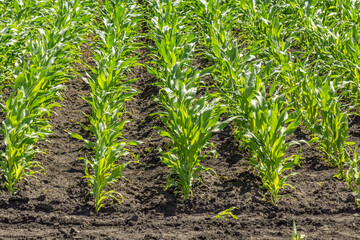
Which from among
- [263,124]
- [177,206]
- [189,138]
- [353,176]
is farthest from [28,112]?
[353,176]

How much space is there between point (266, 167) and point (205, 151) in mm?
905

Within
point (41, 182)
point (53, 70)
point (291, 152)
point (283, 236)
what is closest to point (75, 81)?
point (53, 70)

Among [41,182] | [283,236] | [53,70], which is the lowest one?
[283,236]

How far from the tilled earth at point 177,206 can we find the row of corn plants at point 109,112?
0.53ft

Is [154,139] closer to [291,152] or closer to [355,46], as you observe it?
[291,152]

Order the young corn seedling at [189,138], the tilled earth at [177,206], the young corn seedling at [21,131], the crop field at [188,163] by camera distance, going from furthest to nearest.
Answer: the young corn seedling at [21,131] → the young corn seedling at [189,138] → the crop field at [188,163] → the tilled earth at [177,206]

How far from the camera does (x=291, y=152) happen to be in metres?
5.00

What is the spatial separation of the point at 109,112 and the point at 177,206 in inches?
56.2

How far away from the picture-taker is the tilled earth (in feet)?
12.5

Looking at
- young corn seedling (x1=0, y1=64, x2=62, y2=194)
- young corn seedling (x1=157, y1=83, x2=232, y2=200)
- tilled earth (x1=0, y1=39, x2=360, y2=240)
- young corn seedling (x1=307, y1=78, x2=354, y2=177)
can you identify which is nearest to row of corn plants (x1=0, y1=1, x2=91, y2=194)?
young corn seedling (x1=0, y1=64, x2=62, y2=194)

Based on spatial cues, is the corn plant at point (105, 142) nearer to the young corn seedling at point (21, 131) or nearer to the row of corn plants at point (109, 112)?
the row of corn plants at point (109, 112)

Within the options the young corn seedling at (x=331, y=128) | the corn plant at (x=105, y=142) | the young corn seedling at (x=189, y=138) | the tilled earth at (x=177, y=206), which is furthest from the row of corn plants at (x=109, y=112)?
the young corn seedling at (x=331, y=128)

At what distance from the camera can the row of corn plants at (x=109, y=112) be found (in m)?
4.26

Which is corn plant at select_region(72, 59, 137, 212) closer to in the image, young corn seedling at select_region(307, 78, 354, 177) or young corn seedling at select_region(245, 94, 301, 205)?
young corn seedling at select_region(245, 94, 301, 205)
